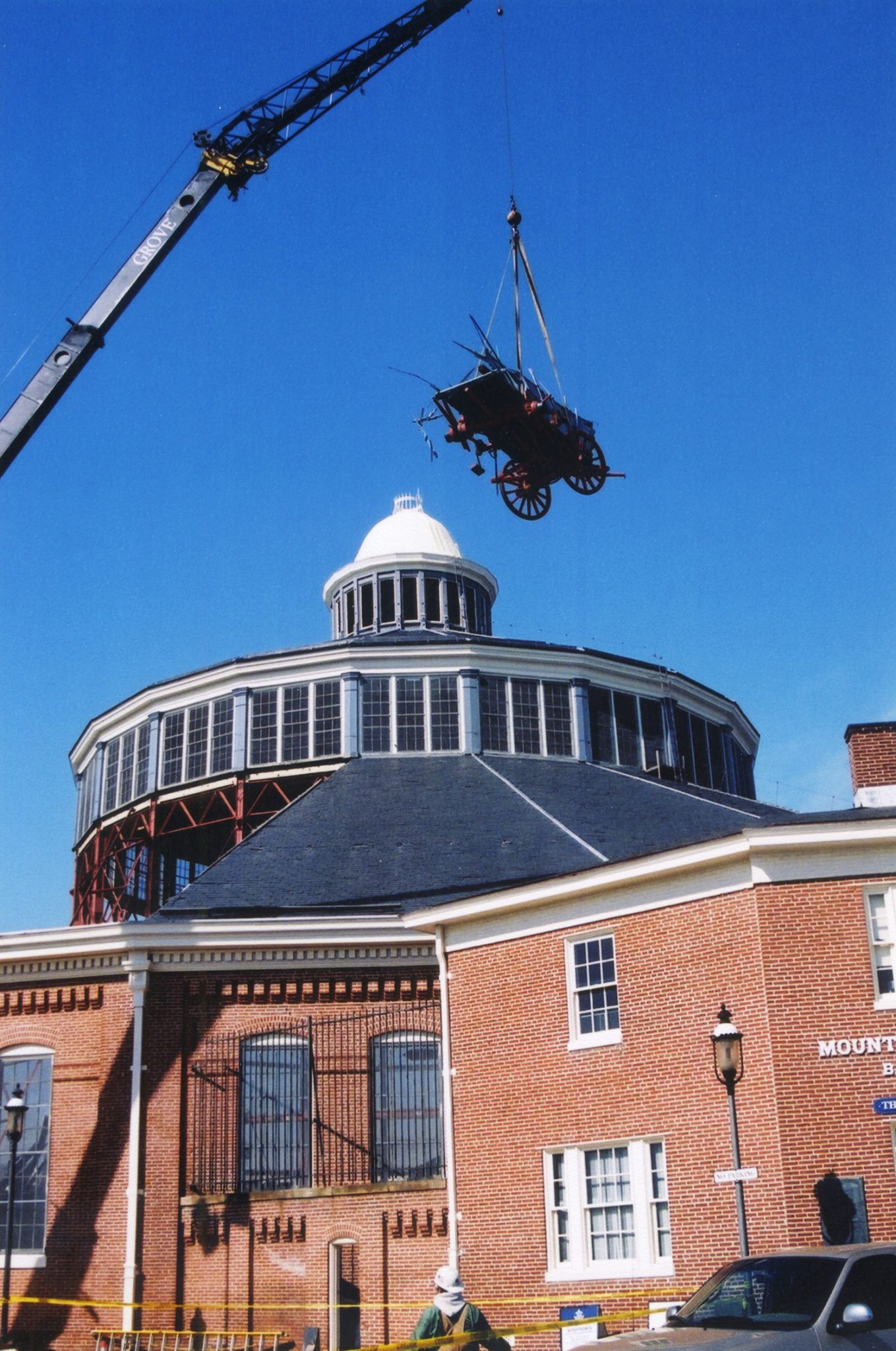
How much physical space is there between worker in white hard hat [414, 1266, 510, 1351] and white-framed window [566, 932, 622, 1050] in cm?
823

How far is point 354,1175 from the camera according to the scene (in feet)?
76.2

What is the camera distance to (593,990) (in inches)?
813

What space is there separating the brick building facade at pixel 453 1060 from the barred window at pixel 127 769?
8.80 m

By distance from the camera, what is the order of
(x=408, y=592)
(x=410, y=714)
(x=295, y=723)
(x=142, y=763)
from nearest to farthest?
1. (x=410, y=714)
2. (x=295, y=723)
3. (x=142, y=763)
4. (x=408, y=592)

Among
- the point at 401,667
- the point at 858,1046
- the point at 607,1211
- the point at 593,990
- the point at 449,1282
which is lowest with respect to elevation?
the point at 449,1282

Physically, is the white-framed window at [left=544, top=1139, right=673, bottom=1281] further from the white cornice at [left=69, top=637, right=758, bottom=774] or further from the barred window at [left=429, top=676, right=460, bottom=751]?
the white cornice at [left=69, top=637, right=758, bottom=774]

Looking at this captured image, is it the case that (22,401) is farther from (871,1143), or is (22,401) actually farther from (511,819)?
(871,1143)

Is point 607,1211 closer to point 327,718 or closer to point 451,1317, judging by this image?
point 451,1317

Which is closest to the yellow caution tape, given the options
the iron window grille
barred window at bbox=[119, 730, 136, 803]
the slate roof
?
the iron window grille

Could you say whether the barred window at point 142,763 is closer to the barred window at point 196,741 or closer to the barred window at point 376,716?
the barred window at point 196,741

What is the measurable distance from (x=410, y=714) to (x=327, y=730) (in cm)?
206

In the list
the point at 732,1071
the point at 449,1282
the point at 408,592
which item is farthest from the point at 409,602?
the point at 449,1282

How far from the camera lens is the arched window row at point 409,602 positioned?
142ft

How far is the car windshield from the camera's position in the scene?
10734 millimetres
